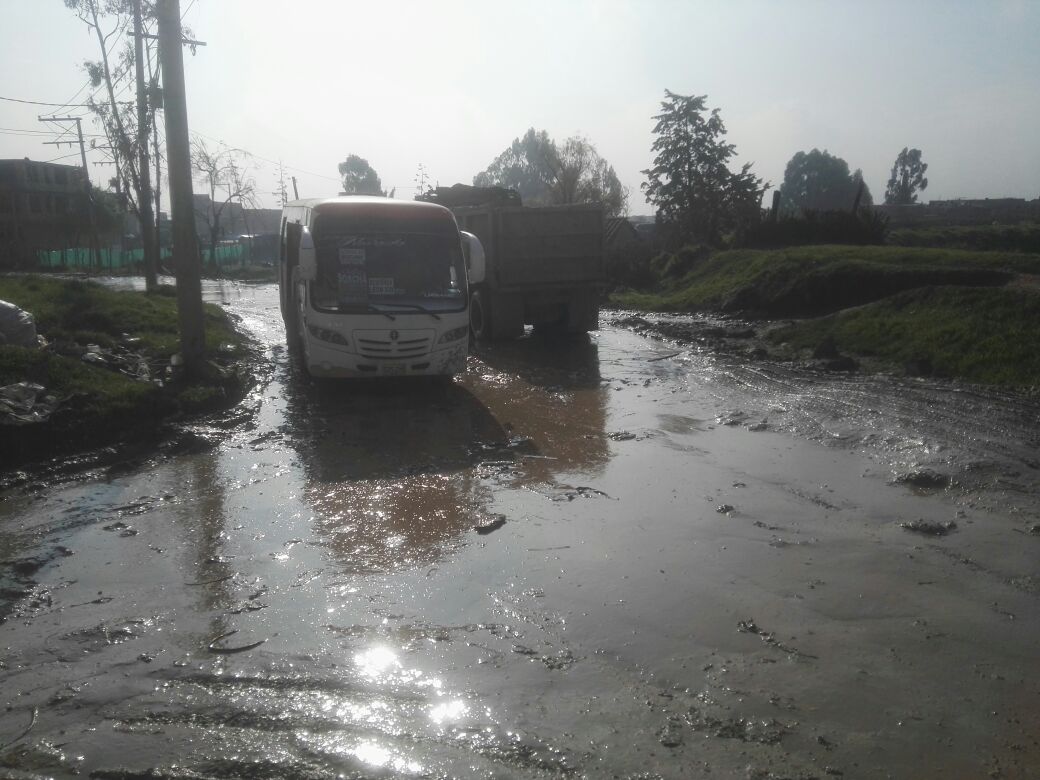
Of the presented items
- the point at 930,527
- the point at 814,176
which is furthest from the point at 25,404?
the point at 814,176

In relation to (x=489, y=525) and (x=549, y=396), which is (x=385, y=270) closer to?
(x=549, y=396)

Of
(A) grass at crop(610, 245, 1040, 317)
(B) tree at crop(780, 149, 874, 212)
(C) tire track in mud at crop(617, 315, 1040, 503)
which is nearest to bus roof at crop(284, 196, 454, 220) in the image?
(C) tire track in mud at crop(617, 315, 1040, 503)

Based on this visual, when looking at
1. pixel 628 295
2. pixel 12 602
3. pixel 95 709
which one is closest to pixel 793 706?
pixel 95 709

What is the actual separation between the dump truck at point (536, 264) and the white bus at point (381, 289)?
4.09 metres

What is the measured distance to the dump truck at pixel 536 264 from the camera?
A: 53.8ft

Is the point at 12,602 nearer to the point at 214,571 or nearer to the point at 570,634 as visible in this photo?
the point at 214,571

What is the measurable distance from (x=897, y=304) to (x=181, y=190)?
11.3 m

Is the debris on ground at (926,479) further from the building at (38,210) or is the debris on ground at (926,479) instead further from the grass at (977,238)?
the building at (38,210)

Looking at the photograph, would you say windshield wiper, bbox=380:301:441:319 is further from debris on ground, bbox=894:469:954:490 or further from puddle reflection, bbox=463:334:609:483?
debris on ground, bbox=894:469:954:490

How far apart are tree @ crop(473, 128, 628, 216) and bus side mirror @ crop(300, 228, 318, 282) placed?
7613 millimetres

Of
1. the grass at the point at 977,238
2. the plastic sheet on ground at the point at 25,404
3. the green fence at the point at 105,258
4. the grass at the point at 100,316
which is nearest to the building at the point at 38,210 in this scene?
the green fence at the point at 105,258

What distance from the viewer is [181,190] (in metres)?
12.0

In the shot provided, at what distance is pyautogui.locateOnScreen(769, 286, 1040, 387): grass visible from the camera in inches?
444

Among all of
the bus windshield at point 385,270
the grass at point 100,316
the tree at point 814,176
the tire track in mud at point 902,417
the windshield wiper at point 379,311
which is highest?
the tree at point 814,176
